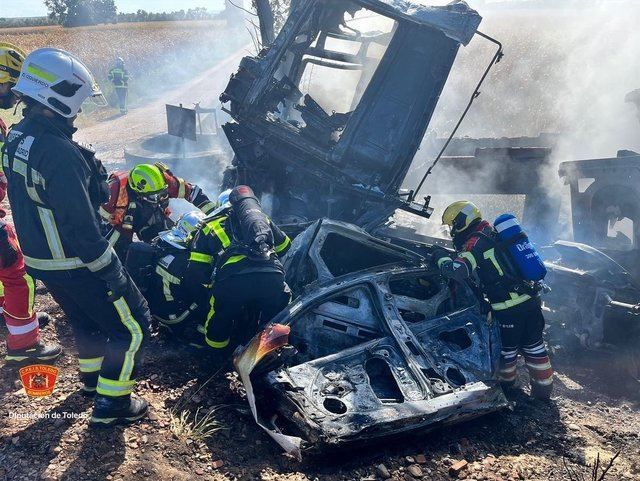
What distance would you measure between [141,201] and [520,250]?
3380 mm

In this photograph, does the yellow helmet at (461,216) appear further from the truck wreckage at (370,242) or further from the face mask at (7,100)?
the face mask at (7,100)

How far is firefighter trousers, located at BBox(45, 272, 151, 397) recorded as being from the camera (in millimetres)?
3031

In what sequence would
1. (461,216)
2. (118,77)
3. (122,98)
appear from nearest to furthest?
(461,216) < (118,77) < (122,98)

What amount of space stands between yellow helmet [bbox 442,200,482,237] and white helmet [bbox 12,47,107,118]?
3101mm

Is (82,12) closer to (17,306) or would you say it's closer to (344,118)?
(344,118)

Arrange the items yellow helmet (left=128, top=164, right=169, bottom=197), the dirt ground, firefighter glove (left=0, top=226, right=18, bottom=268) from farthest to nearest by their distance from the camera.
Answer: yellow helmet (left=128, top=164, right=169, bottom=197) < firefighter glove (left=0, top=226, right=18, bottom=268) < the dirt ground

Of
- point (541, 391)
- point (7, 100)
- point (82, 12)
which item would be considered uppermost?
point (82, 12)

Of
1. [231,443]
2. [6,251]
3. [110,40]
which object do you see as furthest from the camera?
[110,40]

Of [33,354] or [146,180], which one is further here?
[146,180]

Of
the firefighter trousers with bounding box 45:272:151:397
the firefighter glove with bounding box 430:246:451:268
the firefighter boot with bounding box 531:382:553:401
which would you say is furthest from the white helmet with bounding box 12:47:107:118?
the firefighter boot with bounding box 531:382:553:401

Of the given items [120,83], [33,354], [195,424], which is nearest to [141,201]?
[33,354]

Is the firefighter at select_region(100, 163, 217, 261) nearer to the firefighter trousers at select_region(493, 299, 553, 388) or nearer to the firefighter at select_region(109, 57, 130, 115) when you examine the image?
the firefighter trousers at select_region(493, 299, 553, 388)

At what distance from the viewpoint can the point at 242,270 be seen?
3.60m

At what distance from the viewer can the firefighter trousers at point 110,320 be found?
3.03 meters
